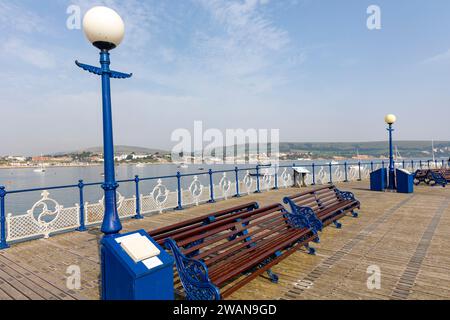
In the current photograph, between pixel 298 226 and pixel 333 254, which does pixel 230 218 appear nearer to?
pixel 298 226

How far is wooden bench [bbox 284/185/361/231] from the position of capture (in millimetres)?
5785

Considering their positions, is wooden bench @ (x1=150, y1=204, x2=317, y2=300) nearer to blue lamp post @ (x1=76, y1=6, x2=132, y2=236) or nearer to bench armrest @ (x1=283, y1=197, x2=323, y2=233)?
bench armrest @ (x1=283, y1=197, x2=323, y2=233)

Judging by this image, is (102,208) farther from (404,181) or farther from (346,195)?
(404,181)

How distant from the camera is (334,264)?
15.4 feet

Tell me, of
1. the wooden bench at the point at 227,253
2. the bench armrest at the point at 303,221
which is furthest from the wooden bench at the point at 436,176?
the wooden bench at the point at 227,253

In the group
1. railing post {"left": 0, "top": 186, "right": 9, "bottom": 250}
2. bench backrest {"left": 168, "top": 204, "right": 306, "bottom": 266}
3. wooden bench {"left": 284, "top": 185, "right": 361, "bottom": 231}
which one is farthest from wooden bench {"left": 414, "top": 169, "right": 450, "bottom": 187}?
railing post {"left": 0, "top": 186, "right": 9, "bottom": 250}

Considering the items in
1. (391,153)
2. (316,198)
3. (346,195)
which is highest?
(391,153)

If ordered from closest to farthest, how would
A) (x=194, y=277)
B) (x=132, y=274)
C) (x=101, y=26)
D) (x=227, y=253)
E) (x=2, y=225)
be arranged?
1. (x=132, y=274)
2. (x=194, y=277)
3. (x=101, y=26)
4. (x=227, y=253)
5. (x=2, y=225)

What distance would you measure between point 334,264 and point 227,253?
2.07 meters

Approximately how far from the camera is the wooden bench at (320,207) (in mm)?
5785

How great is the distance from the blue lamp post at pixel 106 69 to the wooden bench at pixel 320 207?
11.7 feet

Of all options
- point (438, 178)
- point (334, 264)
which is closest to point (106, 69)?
point (334, 264)
